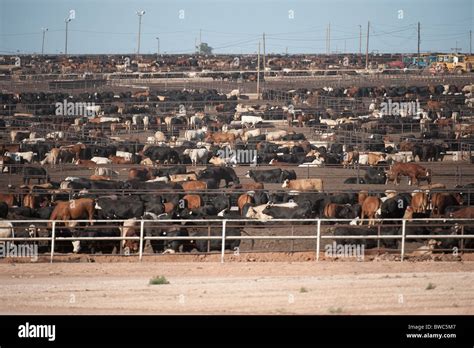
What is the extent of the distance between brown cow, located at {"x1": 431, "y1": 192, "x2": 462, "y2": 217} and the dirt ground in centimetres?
569

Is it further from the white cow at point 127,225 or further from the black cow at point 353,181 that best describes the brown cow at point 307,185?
the white cow at point 127,225

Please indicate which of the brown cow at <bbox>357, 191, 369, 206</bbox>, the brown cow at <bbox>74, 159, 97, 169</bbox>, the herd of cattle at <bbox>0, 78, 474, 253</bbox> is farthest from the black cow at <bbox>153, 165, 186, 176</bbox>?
the brown cow at <bbox>357, 191, 369, 206</bbox>

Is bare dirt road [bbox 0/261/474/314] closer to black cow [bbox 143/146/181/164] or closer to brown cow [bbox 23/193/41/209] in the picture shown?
brown cow [bbox 23/193/41/209]

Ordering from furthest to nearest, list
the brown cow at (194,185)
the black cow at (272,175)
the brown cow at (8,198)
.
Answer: the black cow at (272,175), the brown cow at (194,185), the brown cow at (8,198)

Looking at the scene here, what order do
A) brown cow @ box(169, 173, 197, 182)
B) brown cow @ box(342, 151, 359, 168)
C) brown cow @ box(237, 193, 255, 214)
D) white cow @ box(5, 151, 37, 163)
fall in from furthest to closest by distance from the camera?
brown cow @ box(342, 151, 359, 168), white cow @ box(5, 151, 37, 163), brown cow @ box(169, 173, 197, 182), brown cow @ box(237, 193, 255, 214)

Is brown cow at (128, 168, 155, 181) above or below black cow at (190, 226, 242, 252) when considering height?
above

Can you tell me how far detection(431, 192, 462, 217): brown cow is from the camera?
871 inches

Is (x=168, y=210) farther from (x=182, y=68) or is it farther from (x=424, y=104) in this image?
(x=182, y=68)

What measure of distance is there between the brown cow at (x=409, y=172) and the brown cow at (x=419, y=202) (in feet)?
18.8

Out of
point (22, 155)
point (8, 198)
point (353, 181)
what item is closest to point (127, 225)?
point (8, 198)

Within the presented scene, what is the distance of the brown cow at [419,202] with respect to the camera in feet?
74.0

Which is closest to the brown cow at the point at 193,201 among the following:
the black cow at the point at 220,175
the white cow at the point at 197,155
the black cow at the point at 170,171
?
the black cow at the point at 220,175

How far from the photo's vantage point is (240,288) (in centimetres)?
1294
